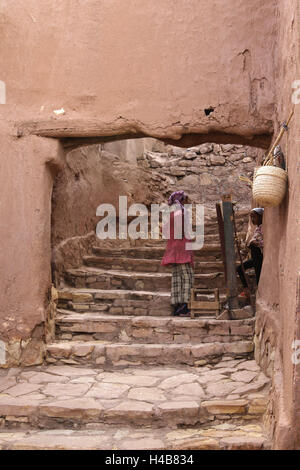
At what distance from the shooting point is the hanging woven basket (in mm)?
3648

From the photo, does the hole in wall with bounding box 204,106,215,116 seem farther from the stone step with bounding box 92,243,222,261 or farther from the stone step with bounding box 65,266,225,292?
the stone step with bounding box 92,243,222,261

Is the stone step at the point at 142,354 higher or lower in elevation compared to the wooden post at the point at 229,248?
lower

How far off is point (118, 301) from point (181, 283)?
2.85 ft

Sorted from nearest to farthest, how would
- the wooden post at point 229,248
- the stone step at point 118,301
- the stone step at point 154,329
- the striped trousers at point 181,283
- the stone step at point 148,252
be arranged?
the stone step at point 154,329 → the wooden post at point 229,248 → the striped trousers at point 181,283 → the stone step at point 118,301 → the stone step at point 148,252

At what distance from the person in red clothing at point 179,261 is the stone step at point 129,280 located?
2.18 feet

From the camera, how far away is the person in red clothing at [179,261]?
600cm

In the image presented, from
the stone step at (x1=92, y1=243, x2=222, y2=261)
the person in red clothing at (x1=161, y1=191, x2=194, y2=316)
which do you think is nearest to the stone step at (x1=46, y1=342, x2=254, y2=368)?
the person in red clothing at (x1=161, y1=191, x2=194, y2=316)

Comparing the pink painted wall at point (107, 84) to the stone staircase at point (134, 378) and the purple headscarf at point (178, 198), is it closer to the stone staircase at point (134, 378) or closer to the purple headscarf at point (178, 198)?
the stone staircase at point (134, 378)

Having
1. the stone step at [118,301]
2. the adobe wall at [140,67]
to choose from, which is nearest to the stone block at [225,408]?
the stone step at [118,301]

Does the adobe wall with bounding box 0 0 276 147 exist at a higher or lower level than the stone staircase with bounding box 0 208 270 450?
higher

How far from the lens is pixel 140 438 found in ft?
11.9

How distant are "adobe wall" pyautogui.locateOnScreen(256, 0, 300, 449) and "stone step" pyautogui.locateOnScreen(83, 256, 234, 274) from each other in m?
1.99
